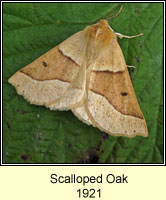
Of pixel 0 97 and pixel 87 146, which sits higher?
pixel 0 97

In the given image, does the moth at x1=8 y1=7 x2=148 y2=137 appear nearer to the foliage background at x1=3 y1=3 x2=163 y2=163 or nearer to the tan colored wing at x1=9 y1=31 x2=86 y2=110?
the tan colored wing at x1=9 y1=31 x2=86 y2=110

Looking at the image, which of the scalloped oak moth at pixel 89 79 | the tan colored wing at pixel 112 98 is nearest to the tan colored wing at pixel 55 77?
the scalloped oak moth at pixel 89 79

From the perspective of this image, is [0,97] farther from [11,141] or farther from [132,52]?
[132,52]

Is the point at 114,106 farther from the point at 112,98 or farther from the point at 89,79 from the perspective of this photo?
the point at 89,79

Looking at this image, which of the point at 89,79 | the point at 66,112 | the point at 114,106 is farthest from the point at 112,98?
the point at 66,112

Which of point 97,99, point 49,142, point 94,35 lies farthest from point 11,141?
point 94,35

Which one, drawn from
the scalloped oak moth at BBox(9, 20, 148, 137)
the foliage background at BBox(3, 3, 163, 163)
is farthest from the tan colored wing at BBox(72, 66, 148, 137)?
the foliage background at BBox(3, 3, 163, 163)

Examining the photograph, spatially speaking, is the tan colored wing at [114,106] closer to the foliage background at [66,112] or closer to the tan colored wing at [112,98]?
the tan colored wing at [112,98]
